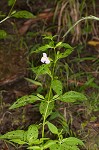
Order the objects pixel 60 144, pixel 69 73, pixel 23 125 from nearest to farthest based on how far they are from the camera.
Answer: pixel 60 144, pixel 23 125, pixel 69 73

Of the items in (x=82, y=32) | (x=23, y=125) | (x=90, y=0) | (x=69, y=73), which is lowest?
(x=23, y=125)

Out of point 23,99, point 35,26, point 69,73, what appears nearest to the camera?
point 23,99

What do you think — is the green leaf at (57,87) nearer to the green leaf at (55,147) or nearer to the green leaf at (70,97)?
the green leaf at (70,97)

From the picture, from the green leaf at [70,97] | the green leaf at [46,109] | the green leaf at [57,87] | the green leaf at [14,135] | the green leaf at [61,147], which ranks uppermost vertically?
the green leaf at [57,87]

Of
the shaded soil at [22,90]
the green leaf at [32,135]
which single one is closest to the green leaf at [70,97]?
the green leaf at [32,135]

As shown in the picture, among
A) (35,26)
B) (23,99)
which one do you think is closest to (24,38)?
(35,26)

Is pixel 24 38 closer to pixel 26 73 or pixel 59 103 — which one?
pixel 26 73

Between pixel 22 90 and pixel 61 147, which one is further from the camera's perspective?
pixel 22 90

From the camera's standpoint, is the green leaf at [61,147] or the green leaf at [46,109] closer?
the green leaf at [61,147]

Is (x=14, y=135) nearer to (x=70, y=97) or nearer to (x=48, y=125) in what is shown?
(x=48, y=125)

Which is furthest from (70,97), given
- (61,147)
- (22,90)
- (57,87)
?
(22,90)

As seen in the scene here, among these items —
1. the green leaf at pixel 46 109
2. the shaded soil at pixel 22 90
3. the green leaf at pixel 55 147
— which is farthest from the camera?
the shaded soil at pixel 22 90
